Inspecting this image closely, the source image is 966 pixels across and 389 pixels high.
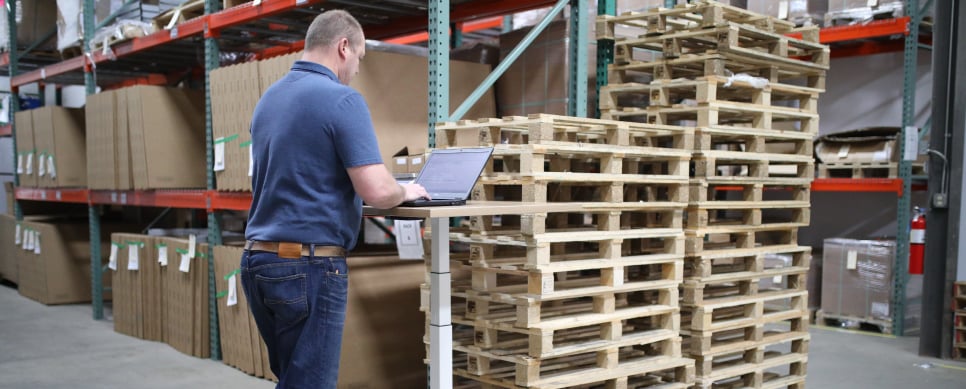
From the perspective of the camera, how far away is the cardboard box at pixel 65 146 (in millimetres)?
9531

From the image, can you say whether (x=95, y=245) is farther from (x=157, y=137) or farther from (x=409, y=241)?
(x=409, y=241)

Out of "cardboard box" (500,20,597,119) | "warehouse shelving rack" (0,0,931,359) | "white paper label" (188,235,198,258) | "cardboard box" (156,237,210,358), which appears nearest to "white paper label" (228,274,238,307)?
"warehouse shelving rack" (0,0,931,359)

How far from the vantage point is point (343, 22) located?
10.7 ft

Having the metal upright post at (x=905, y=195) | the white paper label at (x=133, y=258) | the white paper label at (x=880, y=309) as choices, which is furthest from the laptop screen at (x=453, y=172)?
the white paper label at (x=880, y=309)

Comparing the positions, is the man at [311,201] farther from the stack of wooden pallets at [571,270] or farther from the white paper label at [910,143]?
the white paper label at [910,143]

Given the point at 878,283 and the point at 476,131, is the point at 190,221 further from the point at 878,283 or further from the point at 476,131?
the point at 878,283

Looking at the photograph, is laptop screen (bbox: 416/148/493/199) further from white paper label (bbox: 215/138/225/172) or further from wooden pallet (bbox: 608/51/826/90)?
white paper label (bbox: 215/138/225/172)

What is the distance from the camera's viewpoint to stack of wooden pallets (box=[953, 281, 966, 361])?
277 inches

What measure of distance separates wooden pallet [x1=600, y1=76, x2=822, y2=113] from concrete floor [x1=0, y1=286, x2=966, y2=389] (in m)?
2.25

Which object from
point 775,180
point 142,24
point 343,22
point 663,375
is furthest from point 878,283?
point 142,24

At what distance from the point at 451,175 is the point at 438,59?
1257mm

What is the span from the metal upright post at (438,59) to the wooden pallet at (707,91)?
1518 mm

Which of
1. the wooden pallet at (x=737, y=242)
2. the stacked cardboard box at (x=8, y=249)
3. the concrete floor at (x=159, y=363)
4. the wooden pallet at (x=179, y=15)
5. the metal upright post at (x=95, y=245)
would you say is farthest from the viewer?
the stacked cardboard box at (x=8, y=249)

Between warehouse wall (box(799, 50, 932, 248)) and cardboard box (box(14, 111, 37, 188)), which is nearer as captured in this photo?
warehouse wall (box(799, 50, 932, 248))
